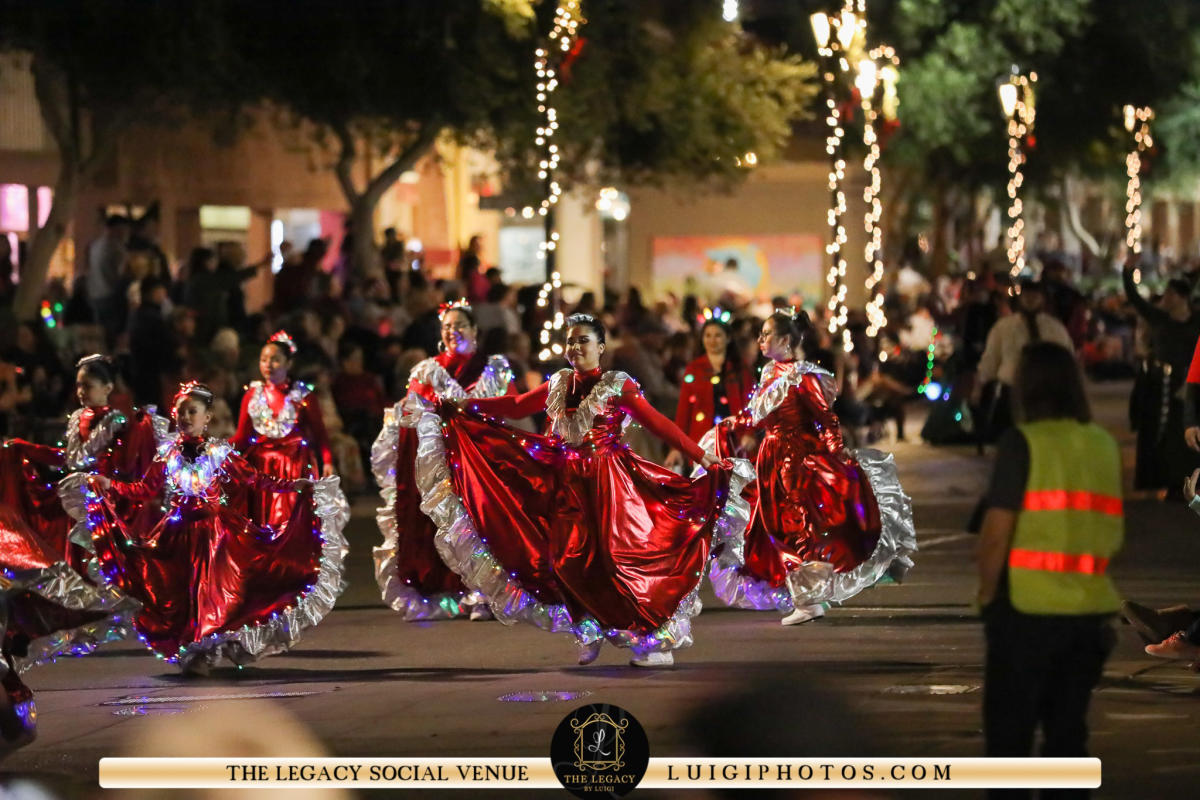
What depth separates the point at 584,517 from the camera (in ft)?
35.4

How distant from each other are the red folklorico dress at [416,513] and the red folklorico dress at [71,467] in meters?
1.65

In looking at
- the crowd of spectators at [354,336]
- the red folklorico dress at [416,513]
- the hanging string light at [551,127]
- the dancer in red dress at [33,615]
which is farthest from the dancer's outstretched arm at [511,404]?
the hanging string light at [551,127]

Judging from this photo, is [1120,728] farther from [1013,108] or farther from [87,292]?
[1013,108]

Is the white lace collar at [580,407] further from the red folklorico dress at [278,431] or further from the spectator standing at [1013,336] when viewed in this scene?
the spectator standing at [1013,336]

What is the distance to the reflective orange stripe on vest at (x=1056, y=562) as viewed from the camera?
20.1ft

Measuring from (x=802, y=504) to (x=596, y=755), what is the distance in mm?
5995

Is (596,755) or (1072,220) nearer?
(596,755)

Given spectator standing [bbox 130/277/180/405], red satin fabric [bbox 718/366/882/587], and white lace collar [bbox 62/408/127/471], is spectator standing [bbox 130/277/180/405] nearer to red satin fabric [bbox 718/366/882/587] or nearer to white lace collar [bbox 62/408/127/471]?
white lace collar [bbox 62/408/127/471]

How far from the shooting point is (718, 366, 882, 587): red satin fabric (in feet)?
40.1

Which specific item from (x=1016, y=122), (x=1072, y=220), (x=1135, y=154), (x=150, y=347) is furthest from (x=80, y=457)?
(x=1072, y=220)

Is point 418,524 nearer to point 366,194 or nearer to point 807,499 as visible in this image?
point 807,499

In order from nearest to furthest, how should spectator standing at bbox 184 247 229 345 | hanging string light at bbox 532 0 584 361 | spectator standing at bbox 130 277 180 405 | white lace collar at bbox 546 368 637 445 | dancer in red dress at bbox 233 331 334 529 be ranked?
white lace collar at bbox 546 368 637 445, dancer in red dress at bbox 233 331 334 529, spectator standing at bbox 130 277 180 405, spectator standing at bbox 184 247 229 345, hanging string light at bbox 532 0 584 361

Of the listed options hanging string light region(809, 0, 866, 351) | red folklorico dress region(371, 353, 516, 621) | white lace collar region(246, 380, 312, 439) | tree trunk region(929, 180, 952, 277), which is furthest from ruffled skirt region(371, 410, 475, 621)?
tree trunk region(929, 180, 952, 277)

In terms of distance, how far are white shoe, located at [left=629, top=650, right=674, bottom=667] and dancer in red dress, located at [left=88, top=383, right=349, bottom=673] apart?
1809mm
